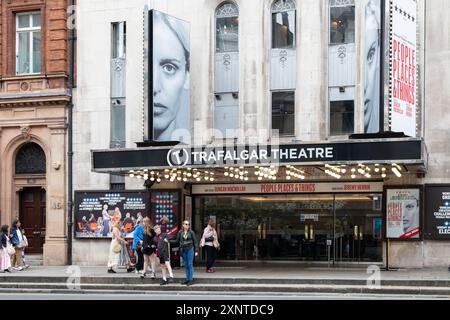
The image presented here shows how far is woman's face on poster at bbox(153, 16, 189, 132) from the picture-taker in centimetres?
2359

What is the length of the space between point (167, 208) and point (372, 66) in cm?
877

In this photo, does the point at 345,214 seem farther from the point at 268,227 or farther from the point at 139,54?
the point at 139,54

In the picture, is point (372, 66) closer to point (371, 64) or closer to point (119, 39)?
point (371, 64)

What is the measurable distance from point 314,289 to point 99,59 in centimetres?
1312

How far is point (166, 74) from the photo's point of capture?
23.9 m

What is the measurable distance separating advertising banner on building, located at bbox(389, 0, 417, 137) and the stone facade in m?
12.3

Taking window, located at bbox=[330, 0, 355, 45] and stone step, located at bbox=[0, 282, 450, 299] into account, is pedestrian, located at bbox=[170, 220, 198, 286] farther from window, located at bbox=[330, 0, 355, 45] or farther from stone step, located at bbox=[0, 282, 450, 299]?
window, located at bbox=[330, 0, 355, 45]

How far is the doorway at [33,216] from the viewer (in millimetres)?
27156

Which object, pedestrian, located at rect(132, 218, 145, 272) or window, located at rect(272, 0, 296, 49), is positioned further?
window, located at rect(272, 0, 296, 49)

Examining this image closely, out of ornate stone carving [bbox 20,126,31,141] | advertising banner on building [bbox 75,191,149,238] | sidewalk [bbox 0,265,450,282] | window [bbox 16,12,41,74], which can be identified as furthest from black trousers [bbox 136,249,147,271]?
window [bbox 16,12,41,74]

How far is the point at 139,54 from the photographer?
2578 centimetres

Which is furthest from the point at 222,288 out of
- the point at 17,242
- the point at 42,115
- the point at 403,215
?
the point at 42,115

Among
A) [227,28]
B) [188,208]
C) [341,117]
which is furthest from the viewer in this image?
[188,208]
